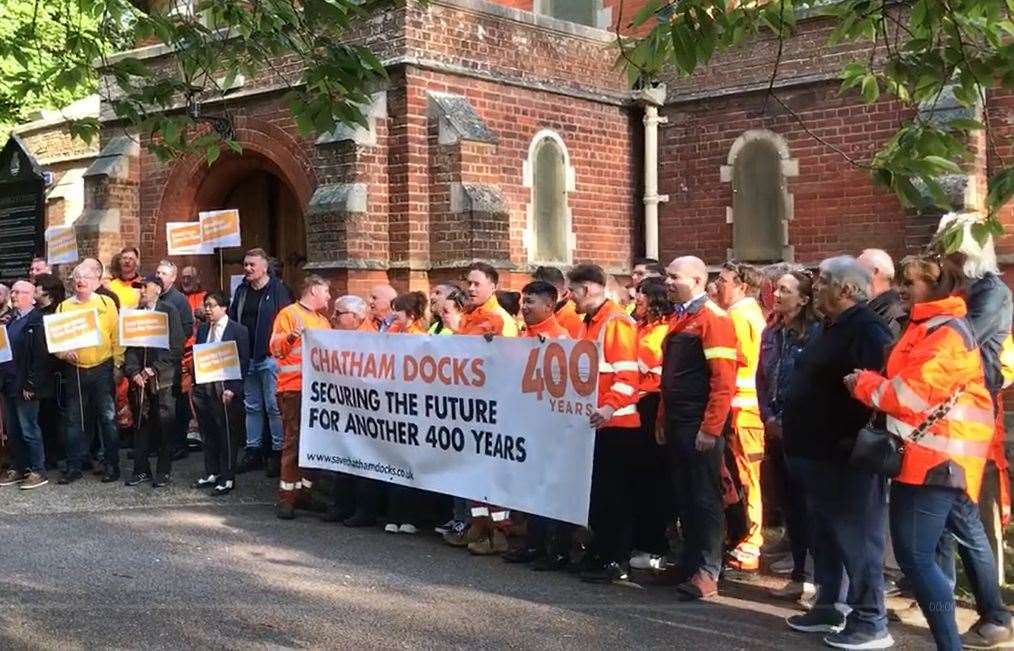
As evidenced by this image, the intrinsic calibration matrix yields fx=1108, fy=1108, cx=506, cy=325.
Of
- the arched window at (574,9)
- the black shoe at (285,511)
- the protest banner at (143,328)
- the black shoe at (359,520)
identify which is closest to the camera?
the black shoe at (359,520)

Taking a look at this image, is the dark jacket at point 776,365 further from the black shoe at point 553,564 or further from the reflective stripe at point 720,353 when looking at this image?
the black shoe at point 553,564

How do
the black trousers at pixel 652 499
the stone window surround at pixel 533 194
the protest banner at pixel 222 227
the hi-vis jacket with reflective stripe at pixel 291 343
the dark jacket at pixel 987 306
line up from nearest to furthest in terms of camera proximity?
the dark jacket at pixel 987 306 → the black trousers at pixel 652 499 → the hi-vis jacket with reflective stripe at pixel 291 343 → the protest banner at pixel 222 227 → the stone window surround at pixel 533 194

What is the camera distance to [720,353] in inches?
254

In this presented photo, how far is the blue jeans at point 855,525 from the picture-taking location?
18.5 ft

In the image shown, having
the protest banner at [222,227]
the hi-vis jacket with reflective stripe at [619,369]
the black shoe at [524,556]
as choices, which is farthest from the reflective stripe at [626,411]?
the protest banner at [222,227]

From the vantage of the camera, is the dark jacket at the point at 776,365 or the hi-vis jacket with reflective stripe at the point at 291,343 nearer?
the dark jacket at the point at 776,365

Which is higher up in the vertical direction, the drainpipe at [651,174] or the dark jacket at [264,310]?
the drainpipe at [651,174]

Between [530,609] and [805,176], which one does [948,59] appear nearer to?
[530,609]

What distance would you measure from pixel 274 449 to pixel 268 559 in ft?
10.6

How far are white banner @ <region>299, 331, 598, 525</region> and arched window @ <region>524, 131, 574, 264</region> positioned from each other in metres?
5.82

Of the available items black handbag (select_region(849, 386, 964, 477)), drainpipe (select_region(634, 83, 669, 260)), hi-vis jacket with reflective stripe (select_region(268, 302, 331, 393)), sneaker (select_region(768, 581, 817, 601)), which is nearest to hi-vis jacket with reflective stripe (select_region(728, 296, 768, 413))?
sneaker (select_region(768, 581, 817, 601))

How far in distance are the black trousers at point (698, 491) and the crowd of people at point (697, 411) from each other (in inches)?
0.6

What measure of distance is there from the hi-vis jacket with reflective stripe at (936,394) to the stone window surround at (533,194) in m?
9.32

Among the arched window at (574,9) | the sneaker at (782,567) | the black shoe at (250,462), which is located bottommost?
the sneaker at (782,567)
